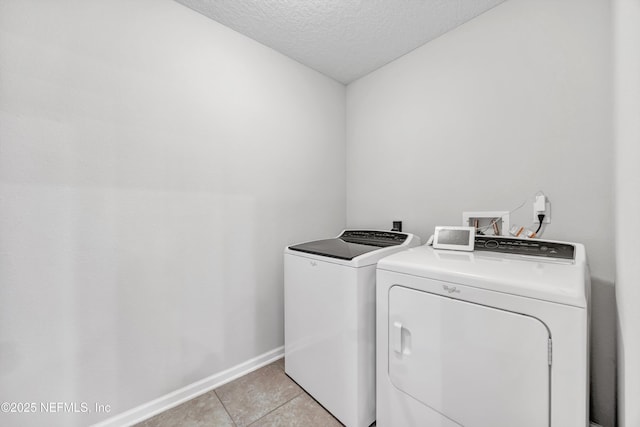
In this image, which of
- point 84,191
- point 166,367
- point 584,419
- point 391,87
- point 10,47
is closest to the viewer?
point 584,419

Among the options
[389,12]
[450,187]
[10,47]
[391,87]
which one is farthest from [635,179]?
[10,47]

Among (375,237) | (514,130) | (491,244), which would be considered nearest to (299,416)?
(375,237)

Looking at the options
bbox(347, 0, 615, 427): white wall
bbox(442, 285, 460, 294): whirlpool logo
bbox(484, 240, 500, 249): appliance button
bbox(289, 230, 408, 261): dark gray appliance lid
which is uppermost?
bbox(347, 0, 615, 427): white wall

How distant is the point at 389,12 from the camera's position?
1550 mm

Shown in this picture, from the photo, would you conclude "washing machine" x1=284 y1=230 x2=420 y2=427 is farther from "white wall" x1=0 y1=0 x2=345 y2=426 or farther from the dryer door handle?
"white wall" x1=0 y1=0 x2=345 y2=426

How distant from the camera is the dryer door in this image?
2.61 ft

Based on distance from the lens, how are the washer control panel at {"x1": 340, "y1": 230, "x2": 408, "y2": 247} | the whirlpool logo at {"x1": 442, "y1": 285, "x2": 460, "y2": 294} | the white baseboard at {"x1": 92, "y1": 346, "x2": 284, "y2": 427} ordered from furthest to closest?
the washer control panel at {"x1": 340, "y1": 230, "x2": 408, "y2": 247} → the white baseboard at {"x1": 92, "y1": 346, "x2": 284, "y2": 427} → the whirlpool logo at {"x1": 442, "y1": 285, "x2": 460, "y2": 294}

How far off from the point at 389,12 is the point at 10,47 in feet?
6.32

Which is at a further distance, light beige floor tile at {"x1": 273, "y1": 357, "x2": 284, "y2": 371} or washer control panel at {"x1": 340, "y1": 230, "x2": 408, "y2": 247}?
light beige floor tile at {"x1": 273, "y1": 357, "x2": 284, "y2": 371}

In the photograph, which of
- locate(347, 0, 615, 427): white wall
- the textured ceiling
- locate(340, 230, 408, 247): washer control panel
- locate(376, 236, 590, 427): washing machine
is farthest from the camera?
locate(340, 230, 408, 247): washer control panel

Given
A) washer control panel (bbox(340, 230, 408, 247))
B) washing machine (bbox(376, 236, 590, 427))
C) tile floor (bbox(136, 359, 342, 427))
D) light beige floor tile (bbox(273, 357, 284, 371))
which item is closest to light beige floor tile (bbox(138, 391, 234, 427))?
tile floor (bbox(136, 359, 342, 427))

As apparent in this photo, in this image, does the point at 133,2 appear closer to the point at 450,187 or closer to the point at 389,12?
the point at 389,12

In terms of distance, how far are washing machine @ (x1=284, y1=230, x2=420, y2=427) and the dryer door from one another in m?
0.16

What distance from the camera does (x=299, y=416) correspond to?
1371mm
